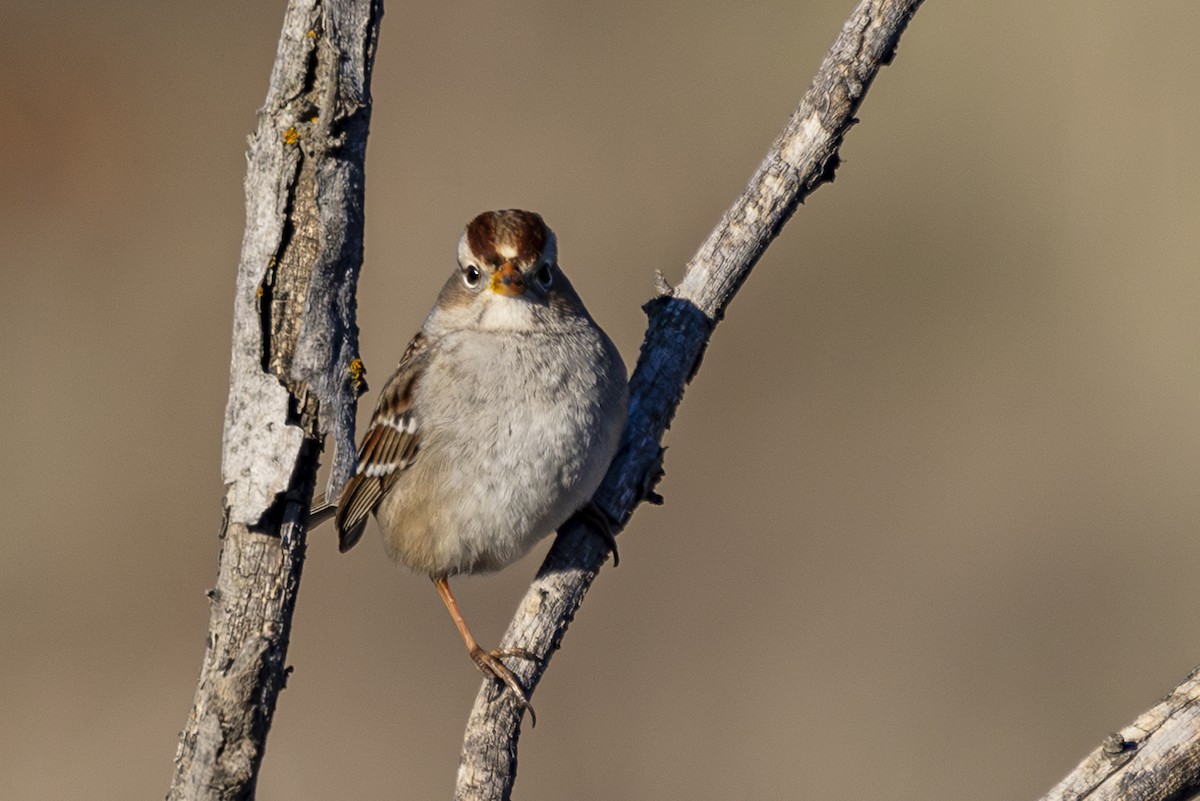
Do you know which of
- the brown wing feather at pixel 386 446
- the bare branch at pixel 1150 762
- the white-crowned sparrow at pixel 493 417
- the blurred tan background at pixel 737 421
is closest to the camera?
the bare branch at pixel 1150 762

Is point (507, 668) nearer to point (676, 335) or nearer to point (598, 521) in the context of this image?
point (598, 521)

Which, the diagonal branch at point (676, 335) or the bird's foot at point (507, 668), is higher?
the diagonal branch at point (676, 335)

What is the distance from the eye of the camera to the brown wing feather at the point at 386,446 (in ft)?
15.4

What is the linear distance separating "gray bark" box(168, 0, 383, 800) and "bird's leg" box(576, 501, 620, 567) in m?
1.64

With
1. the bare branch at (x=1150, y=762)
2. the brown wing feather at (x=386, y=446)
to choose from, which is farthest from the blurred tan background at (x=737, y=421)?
the bare branch at (x=1150, y=762)

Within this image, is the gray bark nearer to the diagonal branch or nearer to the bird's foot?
the diagonal branch

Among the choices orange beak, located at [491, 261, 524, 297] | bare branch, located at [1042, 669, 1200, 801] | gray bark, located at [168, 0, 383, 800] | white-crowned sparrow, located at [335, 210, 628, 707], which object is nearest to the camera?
gray bark, located at [168, 0, 383, 800]

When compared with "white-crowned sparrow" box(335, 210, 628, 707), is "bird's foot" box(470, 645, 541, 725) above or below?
below

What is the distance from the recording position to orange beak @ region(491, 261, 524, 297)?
14.6ft

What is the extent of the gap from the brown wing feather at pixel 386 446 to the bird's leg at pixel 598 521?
64cm

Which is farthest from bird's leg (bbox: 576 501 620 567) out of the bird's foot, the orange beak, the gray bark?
the gray bark

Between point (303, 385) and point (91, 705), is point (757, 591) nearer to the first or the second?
point (91, 705)

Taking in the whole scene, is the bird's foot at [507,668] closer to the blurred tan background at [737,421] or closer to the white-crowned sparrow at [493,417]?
the white-crowned sparrow at [493,417]

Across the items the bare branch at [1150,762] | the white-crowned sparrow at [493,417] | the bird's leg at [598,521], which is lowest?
the bare branch at [1150,762]
